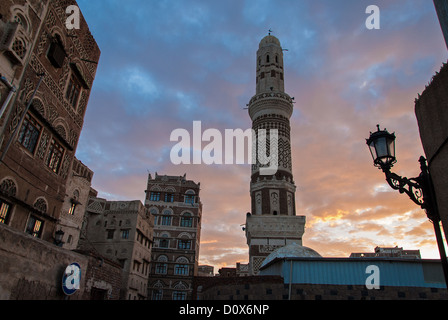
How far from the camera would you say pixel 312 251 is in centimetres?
2131

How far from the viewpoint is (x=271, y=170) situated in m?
31.2

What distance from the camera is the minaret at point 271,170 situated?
2862 centimetres

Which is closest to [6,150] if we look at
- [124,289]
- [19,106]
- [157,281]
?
[19,106]

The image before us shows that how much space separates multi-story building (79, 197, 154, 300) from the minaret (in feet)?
37.8

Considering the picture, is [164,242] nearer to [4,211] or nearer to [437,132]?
[4,211]

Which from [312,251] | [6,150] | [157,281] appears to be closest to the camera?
[6,150]

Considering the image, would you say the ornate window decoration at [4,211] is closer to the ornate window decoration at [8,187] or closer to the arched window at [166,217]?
the ornate window decoration at [8,187]

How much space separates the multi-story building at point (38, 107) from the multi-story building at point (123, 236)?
19.5 metres

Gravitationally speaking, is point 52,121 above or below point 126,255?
above

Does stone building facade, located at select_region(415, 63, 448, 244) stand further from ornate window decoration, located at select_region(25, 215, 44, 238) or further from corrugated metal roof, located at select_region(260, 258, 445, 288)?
ornate window decoration, located at select_region(25, 215, 44, 238)

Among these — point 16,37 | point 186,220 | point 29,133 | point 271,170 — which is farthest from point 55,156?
point 186,220

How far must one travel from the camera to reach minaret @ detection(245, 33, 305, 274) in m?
28.6
